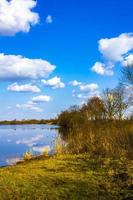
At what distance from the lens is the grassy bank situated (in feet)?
28.1

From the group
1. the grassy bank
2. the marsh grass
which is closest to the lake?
the marsh grass

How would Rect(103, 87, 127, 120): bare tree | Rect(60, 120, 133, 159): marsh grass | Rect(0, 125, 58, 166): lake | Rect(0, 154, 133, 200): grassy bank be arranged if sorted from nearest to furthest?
Rect(0, 154, 133, 200): grassy bank → Rect(60, 120, 133, 159): marsh grass → Rect(0, 125, 58, 166): lake → Rect(103, 87, 127, 120): bare tree

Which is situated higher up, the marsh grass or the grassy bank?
the marsh grass

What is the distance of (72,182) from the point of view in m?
9.78

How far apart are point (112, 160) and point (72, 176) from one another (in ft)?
9.69

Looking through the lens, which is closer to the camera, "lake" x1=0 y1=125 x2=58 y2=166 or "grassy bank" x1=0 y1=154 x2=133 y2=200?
"grassy bank" x1=0 y1=154 x2=133 y2=200

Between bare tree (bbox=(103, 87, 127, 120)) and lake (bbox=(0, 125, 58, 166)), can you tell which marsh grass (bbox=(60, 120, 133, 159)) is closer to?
lake (bbox=(0, 125, 58, 166))

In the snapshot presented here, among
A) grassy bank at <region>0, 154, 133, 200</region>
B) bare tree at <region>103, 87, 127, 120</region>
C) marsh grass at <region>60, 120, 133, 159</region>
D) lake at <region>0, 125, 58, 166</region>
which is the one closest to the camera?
grassy bank at <region>0, 154, 133, 200</region>

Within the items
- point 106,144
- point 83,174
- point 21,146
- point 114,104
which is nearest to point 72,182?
point 83,174

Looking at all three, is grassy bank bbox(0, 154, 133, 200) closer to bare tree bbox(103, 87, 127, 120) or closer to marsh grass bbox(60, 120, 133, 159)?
marsh grass bbox(60, 120, 133, 159)

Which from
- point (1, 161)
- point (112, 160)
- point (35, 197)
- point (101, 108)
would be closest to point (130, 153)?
point (112, 160)

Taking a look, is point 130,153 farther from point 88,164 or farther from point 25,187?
point 25,187

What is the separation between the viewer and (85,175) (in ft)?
35.0

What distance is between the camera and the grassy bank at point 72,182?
8.56 metres
